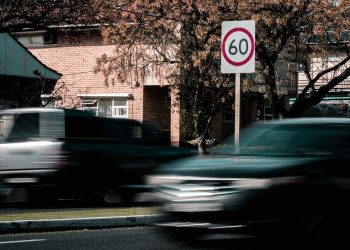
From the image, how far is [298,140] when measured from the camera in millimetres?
8102

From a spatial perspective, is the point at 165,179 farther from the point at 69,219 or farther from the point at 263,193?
the point at 69,219

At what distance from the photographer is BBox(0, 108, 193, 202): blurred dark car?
12.4 m

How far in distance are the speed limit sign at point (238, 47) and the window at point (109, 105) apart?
19.4 m

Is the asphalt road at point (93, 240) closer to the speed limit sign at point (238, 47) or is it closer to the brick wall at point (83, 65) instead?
the speed limit sign at point (238, 47)

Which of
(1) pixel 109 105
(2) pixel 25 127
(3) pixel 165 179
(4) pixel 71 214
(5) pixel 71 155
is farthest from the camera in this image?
(1) pixel 109 105

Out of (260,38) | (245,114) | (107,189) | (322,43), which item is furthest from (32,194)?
(245,114)

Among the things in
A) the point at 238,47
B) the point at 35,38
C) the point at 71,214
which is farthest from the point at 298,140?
the point at 35,38

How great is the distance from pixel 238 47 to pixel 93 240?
400cm

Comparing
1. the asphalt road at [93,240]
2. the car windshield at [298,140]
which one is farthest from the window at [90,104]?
the car windshield at [298,140]

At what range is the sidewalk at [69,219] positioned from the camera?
10.6m

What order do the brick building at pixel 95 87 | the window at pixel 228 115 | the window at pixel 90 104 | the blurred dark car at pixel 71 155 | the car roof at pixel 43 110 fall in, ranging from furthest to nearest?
1. the window at pixel 228 115
2. the window at pixel 90 104
3. the brick building at pixel 95 87
4. the car roof at pixel 43 110
5. the blurred dark car at pixel 71 155

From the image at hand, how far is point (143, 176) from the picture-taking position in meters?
13.4

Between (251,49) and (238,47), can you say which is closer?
(251,49)

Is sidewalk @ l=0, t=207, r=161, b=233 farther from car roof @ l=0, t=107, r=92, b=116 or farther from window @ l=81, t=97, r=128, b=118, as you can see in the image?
window @ l=81, t=97, r=128, b=118
